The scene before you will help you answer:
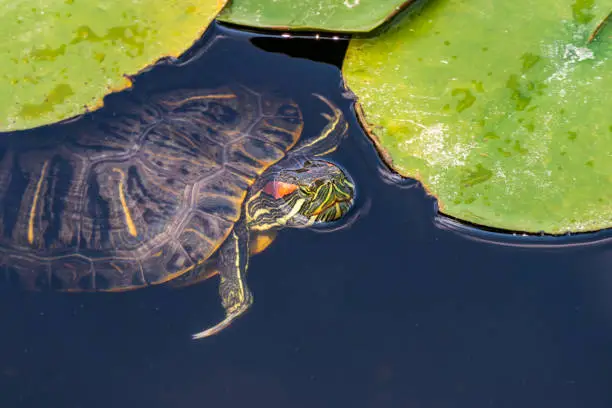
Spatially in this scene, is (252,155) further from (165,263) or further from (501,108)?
(501,108)

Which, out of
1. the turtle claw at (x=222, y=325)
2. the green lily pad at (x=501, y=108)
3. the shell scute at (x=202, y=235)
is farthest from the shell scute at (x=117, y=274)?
the green lily pad at (x=501, y=108)

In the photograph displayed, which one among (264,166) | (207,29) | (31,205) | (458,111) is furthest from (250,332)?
(207,29)

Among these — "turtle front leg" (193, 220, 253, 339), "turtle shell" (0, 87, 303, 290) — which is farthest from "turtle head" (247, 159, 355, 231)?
"turtle shell" (0, 87, 303, 290)

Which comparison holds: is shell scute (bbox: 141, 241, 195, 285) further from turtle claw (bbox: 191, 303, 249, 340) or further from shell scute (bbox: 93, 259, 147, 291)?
turtle claw (bbox: 191, 303, 249, 340)

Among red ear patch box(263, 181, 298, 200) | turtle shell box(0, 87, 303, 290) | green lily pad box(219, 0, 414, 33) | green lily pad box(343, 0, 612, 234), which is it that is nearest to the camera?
green lily pad box(343, 0, 612, 234)

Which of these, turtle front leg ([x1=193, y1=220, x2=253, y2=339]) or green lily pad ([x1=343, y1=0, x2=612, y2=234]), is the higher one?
green lily pad ([x1=343, y1=0, x2=612, y2=234])

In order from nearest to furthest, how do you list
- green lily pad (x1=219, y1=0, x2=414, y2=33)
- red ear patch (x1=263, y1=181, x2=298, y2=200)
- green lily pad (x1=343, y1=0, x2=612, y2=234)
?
green lily pad (x1=343, y1=0, x2=612, y2=234)
green lily pad (x1=219, y1=0, x2=414, y2=33)
red ear patch (x1=263, y1=181, x2=298, y2=200)

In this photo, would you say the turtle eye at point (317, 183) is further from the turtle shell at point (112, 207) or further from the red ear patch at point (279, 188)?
the turtle shell at point (112, 207)
